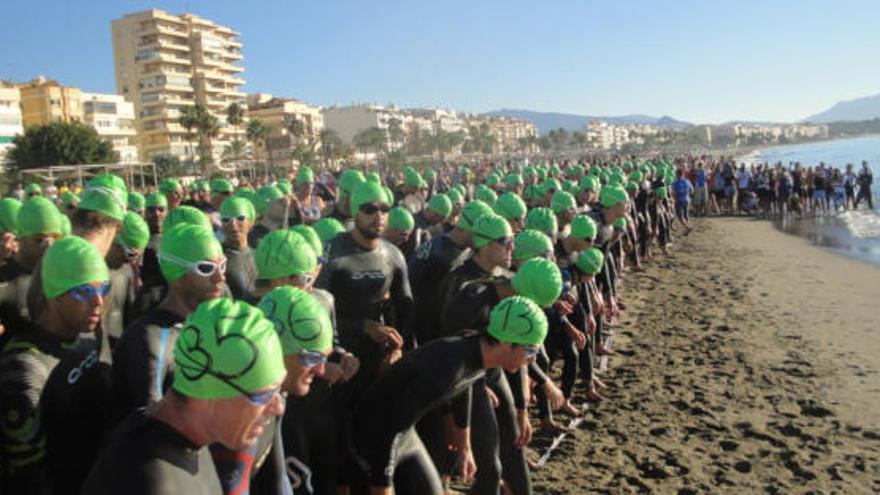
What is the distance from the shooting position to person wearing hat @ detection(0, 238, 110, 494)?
8.60 feet

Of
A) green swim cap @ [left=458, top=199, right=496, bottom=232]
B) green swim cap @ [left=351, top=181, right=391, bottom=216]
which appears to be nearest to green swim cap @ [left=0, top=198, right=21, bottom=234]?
green swim cap @ [left=351, top=181, right=391, bottom=216]

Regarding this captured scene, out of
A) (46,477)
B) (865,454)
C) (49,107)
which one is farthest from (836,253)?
(49,107)

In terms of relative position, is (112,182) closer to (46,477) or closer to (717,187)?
(46,477)

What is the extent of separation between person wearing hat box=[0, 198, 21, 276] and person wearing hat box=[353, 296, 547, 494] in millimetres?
2577

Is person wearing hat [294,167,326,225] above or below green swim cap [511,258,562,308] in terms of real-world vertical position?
above

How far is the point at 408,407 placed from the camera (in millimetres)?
3494

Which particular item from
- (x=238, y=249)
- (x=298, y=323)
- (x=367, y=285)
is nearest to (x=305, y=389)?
(x=298, y=323)

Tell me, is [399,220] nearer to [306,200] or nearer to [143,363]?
[306,200]

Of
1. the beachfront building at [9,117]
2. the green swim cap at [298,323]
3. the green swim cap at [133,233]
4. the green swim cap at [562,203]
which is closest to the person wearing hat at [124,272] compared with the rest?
the green swim cap at [133,233]

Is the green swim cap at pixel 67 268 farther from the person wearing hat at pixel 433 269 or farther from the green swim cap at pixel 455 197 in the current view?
the green swim cap at pixel 455 197

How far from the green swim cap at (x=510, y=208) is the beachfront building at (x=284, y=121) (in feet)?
268

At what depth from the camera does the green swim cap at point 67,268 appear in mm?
2881

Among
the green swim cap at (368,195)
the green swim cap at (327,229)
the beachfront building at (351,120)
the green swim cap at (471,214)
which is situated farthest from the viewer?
the beachfront building at (351,120)

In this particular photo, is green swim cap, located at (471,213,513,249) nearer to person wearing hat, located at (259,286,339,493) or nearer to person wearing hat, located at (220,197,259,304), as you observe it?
person wearing hat, located at (220,197,259,304)
